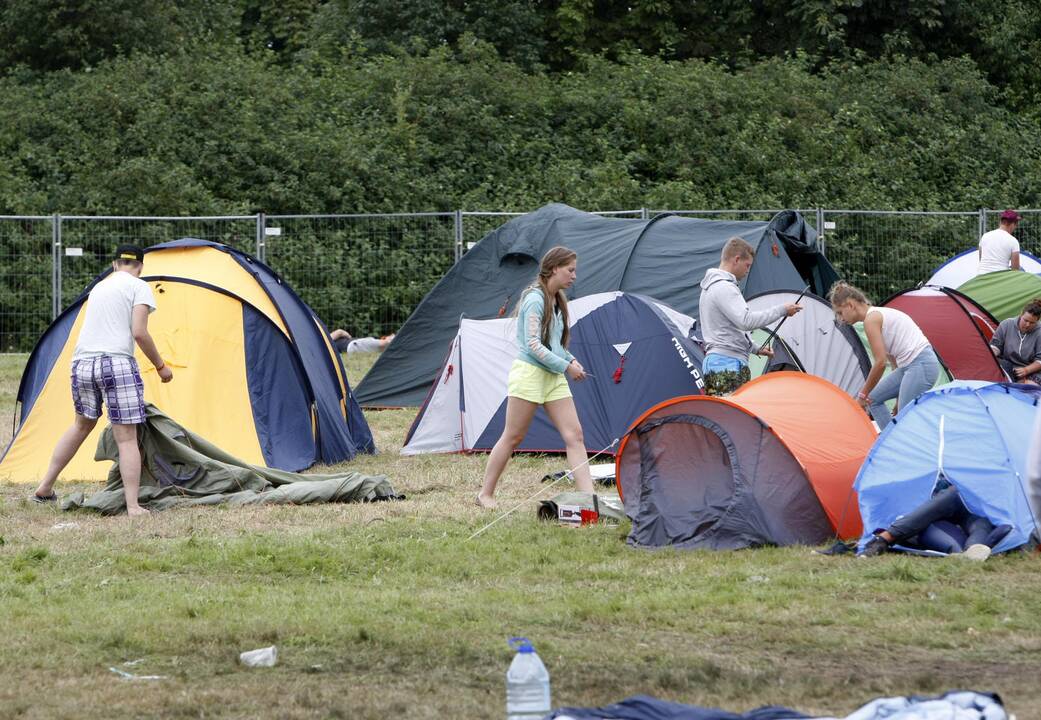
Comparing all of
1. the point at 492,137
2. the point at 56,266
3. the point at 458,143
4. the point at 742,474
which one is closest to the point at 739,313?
the point at 742,474

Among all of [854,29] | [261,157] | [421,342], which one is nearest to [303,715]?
[421,342]

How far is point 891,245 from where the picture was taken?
68.8ft

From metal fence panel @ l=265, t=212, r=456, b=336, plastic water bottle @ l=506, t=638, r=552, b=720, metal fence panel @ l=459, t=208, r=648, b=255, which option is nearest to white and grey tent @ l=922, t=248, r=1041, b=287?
metal fence panel @ l=459, t=208, r=648, b=255

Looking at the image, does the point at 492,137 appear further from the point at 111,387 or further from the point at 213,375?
the point at 111,387

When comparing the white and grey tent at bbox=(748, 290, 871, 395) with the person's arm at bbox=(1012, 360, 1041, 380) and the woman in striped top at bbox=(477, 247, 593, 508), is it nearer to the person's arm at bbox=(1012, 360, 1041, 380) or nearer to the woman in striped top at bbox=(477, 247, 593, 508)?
the person's arm at bbox=(1012, 360, 1041, 380)

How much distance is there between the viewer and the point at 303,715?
4852mm

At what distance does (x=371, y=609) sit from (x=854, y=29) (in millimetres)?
25133

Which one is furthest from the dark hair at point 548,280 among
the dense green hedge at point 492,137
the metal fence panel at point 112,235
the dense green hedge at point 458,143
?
the dense green hedge at point 492,137

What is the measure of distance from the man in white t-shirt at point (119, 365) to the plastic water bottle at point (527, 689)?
4715 mm

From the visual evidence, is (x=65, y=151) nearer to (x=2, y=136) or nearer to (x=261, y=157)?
(x=2, y=136)

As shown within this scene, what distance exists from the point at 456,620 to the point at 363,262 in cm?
1407

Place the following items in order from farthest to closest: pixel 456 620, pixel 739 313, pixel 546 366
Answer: pixel 739 313
pixel 546 366
pixel 456 620

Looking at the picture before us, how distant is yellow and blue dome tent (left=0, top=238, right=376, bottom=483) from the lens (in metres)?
10.6

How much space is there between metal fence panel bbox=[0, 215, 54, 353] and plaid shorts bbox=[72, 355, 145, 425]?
10762 millimetres
